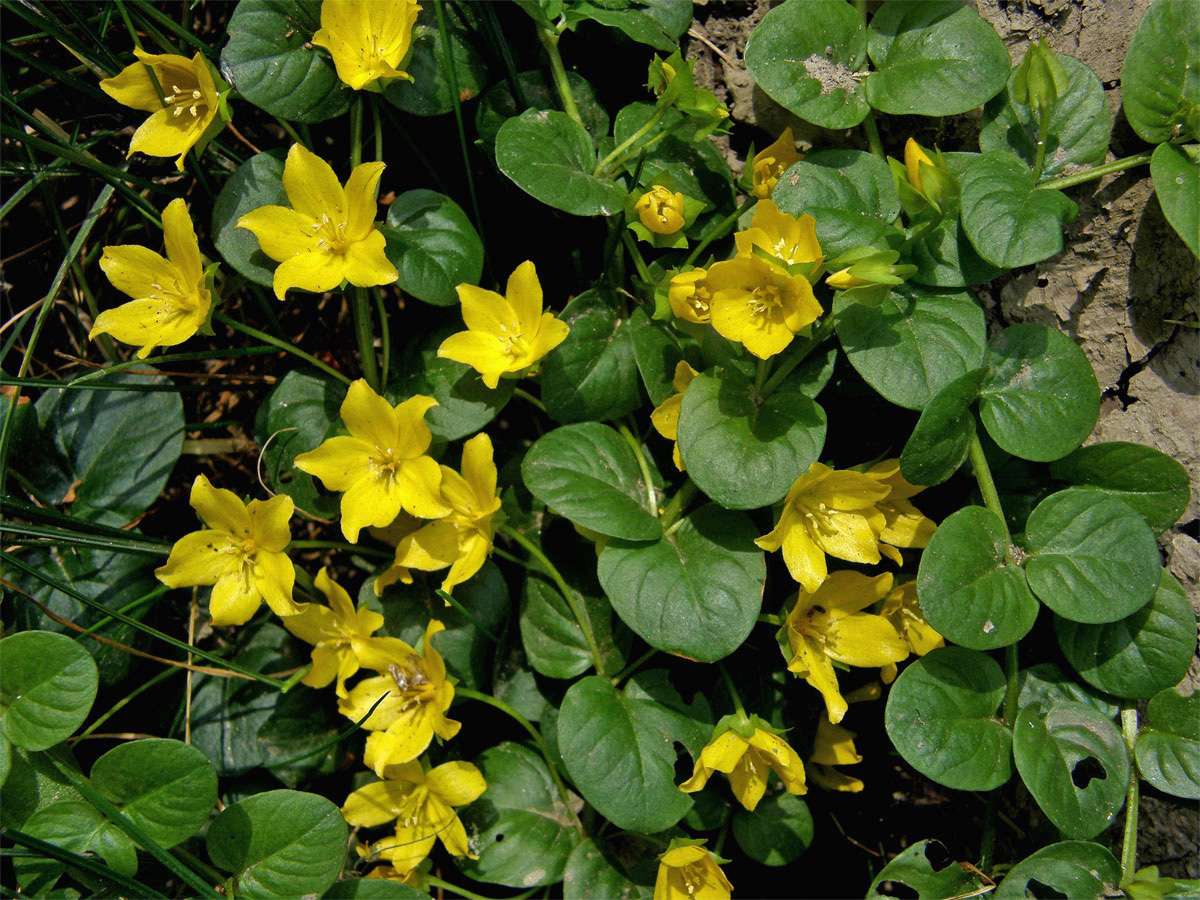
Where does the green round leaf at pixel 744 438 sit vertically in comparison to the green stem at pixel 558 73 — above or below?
below

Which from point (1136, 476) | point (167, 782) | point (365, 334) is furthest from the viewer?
point (365, 334)

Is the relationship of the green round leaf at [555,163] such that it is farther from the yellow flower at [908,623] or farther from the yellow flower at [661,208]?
the yellow flower at [908,623]

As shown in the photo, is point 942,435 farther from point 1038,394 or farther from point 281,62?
point 281,62

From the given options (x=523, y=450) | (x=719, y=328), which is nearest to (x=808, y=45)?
(x=719, y=328)

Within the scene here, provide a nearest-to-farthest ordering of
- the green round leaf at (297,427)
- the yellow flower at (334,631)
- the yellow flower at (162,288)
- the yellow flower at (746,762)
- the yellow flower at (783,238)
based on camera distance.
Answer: the yellow flower at (783,238) < the yellow flower at (746,762) < the yellow flower at (162,288) < the yellow flower at (334,631) < the green round leaf at (297,427)

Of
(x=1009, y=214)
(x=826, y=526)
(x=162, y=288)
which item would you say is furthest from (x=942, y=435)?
(x=162, y=288)

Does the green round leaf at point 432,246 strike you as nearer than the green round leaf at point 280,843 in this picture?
No

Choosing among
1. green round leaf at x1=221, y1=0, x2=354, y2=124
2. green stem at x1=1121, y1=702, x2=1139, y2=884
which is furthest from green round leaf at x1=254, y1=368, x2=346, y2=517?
green stem at x1=1121, y1=702, x2=1139, y2=884

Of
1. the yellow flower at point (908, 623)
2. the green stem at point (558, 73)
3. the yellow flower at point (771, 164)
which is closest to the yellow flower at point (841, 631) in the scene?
the yellow flower at point (908, 623)
